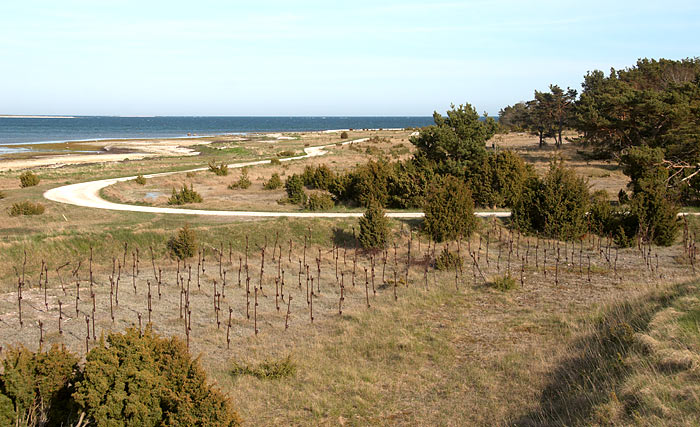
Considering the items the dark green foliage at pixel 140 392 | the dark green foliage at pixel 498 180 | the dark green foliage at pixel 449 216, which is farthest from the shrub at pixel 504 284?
the dark green foliage at pixel 498 180

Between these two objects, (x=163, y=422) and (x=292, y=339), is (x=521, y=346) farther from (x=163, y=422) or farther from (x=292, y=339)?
(x=163, y=422)

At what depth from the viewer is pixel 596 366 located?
30.4 feet

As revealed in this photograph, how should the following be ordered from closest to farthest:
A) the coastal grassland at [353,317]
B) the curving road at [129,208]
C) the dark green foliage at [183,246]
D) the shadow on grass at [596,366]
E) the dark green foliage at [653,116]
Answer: the shadow on grass at [596,366]
the coastal grassland at [353,317]
the dark green foliage at [183,246]
the curving road at [129,208]
the dark green foliage at [653,116]

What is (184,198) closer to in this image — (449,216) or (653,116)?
(449,216)

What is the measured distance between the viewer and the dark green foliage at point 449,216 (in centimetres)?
2159

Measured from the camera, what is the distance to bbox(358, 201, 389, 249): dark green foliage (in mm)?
20625

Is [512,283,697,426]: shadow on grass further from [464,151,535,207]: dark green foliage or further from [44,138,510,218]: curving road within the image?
[464,151,535,207]: dark green foliage

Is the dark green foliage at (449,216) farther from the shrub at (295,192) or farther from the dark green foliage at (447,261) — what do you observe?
the shrub at (295,192)

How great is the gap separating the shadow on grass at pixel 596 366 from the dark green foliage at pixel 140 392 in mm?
4645

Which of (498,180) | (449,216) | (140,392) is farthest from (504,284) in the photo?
(498,180)

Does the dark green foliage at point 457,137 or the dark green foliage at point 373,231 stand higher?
the dark green foliage at point 457,137

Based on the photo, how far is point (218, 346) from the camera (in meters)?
11.8

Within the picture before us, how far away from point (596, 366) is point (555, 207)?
13.7m

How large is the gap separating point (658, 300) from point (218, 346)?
10309 mm
